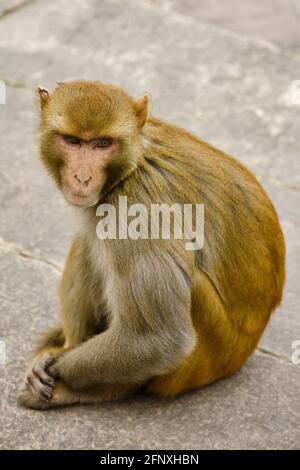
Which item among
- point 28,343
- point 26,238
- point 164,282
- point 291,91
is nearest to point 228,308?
point 164,282

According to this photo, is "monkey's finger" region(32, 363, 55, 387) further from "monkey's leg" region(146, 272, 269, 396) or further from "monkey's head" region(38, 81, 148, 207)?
"monkey's head" region(38, 81, 148, 207)

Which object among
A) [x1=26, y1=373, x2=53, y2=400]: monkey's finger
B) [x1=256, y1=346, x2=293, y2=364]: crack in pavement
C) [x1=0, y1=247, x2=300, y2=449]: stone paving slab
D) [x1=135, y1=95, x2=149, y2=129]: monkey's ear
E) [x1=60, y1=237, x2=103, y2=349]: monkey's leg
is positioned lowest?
[x1=0, y1=247, x2=300, y2=449]: stone paving slab

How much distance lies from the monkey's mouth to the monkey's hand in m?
0.94

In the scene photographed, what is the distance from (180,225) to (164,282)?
10.3 inches

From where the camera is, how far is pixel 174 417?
409 cm

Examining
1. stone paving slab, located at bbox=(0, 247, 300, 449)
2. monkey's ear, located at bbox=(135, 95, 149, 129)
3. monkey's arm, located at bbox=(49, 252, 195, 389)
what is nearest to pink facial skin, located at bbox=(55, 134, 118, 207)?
monkey's ear, located at bbox=(135, 95, 149, 129)

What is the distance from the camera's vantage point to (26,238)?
5449mm

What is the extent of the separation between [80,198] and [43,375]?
3.26 ft

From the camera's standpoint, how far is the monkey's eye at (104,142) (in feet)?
11.8

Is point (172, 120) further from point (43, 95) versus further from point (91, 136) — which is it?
point (91, 136)

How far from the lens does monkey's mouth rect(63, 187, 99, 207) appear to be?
3.58 m

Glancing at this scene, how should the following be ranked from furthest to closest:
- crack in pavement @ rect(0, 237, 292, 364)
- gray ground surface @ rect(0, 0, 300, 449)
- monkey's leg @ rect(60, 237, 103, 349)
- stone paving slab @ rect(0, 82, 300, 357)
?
crack in pavement @ rect(0, 237, 292, 364) < stone paving slab @ rect(0, 82, 300, 357) < monkey's leg @ rect(60, 237, 103, 349) < gray ground surface @ rect(0, 0, 300, 449)

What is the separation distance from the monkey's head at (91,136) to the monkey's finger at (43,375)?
95cm
